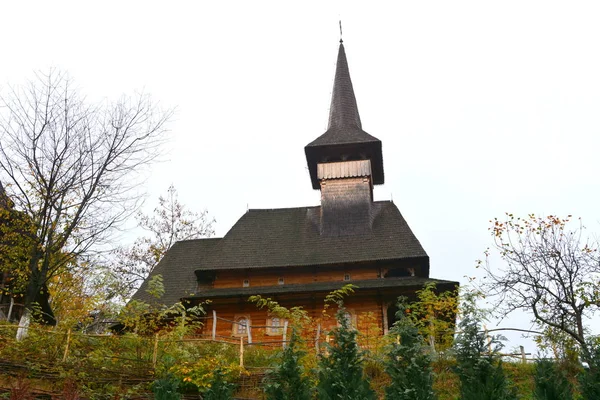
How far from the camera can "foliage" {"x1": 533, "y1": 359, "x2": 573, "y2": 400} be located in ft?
35.2

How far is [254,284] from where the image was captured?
22734 millimetres

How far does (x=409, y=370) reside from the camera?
31.5 ft

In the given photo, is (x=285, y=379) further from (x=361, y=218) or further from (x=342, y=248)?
(x=361, y=218)

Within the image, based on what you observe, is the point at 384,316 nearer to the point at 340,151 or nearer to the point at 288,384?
the point at 340,151

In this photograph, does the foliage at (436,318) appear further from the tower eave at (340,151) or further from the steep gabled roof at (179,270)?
the tower eave at (340,151)

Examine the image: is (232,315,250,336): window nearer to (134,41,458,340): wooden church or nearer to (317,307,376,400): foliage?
(134,41,458,340): wooden church

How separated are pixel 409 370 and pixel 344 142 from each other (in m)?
17.8

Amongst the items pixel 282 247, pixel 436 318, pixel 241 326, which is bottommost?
pixel 436 318

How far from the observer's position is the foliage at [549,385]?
35.2ft

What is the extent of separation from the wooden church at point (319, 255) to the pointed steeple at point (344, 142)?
1.9 inches

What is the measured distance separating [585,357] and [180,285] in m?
16.1

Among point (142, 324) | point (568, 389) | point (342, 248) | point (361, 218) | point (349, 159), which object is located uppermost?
point (349, 159)

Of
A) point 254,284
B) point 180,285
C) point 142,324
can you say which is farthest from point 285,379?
point 180,285

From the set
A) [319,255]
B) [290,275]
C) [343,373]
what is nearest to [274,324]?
[290,275]
